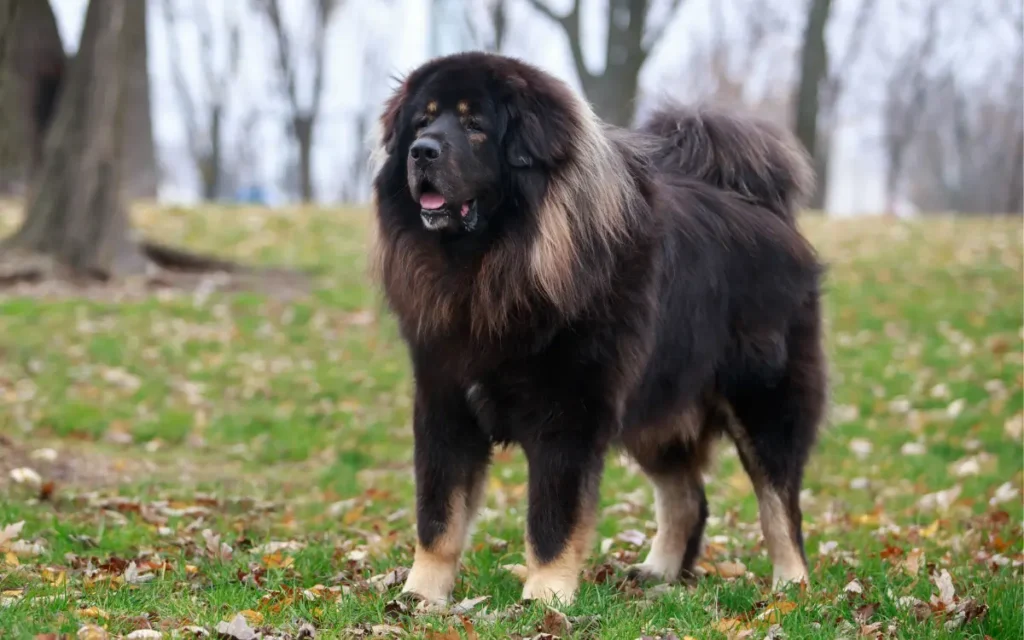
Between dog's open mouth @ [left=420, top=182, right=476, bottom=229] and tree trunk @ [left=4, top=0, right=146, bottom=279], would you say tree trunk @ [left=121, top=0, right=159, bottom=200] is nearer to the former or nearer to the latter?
tree trunk @ [left=4, top=0, right=146, bottom=279]

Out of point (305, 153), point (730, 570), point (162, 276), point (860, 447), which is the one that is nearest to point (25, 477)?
point (730, 570)

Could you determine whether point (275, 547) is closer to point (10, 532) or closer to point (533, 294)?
point (10, 532)

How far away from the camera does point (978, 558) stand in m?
5.55

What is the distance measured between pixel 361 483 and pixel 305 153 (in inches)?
1166

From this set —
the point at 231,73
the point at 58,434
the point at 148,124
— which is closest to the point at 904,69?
the point at 231,73

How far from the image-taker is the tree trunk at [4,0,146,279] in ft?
41.9

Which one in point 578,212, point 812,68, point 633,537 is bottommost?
point 633,537

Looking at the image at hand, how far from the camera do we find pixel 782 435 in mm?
5387

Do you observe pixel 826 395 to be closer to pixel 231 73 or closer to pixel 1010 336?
pixel 1010 336

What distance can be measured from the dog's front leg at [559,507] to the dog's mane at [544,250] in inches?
20.8

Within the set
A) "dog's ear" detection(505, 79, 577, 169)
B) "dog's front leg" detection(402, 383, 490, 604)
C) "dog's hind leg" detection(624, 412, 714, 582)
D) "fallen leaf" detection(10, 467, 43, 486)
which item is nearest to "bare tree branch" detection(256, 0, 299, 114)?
"fallen leaf" detection(10, 467, 43, 486)

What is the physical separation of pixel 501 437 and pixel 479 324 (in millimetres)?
496

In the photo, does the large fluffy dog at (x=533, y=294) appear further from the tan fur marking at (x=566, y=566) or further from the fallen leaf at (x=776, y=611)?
the fallen leaf at (x=776, y=611)

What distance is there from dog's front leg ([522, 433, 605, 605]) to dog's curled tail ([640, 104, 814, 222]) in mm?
1803
